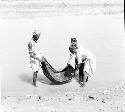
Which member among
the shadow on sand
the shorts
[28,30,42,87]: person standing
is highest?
[28,30,42,87]: person standing

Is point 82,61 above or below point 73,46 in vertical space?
below

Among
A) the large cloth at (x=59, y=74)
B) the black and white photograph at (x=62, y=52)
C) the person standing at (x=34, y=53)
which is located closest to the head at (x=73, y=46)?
the black and white photograph at (x=62, y=52)

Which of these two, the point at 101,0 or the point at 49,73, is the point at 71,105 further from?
the point at 101,0

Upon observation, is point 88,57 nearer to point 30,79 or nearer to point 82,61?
point 82,61

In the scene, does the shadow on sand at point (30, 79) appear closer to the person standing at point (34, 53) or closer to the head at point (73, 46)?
the person standing at point (34, 53)

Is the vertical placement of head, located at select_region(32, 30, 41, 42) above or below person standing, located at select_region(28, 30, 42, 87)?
above

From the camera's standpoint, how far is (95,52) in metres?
4.79

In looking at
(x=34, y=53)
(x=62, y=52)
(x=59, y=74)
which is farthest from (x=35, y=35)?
(x=59, y=74)

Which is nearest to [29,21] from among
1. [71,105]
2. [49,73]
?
[49,73]

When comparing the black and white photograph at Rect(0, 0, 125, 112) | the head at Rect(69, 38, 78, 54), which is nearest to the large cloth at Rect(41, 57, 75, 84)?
the black and white photograph at Rect(0, 0, 125, 112)

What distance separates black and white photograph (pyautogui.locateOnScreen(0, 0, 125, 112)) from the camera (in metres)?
4.68

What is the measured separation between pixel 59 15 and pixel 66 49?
0.94 feet

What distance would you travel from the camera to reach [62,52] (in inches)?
188

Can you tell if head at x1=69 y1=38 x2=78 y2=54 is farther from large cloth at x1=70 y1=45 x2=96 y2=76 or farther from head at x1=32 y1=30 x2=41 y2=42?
head at x1=32 y1=30 x2=41 y2=42
